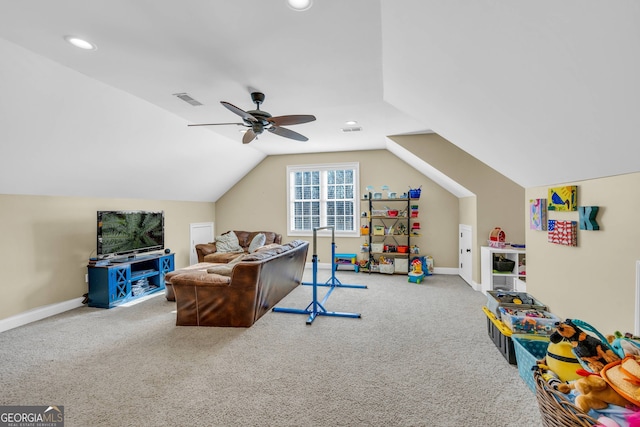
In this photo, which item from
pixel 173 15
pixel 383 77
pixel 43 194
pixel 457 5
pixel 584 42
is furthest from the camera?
pixel 43 194

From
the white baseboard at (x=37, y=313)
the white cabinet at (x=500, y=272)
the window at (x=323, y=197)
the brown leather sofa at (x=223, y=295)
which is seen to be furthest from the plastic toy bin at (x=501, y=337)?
the white baseboard at (x=37, y=313)

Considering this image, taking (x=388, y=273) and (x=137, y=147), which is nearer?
(x=137, y=147)

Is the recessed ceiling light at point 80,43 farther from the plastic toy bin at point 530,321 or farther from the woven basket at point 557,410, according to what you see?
the plastic toy bin at point 530,321

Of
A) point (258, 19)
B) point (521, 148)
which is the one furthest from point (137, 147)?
point (521, 148)

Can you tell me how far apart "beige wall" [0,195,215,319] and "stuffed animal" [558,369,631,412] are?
5.27 metres

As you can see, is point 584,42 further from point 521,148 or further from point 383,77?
point 383,77

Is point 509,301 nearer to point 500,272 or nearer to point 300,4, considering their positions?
point 500,272

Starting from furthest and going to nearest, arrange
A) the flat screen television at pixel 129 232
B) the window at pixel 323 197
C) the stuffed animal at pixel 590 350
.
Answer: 1. the window at pixel 323 197
2. the flat screen television at pixel 129 232
3. the stuffed animal at pixel 590 350

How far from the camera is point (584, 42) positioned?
1103 mm

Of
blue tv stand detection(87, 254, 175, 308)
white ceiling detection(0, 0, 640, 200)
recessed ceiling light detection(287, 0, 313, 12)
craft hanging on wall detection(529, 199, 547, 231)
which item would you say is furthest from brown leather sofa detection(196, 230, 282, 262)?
craft hanging on wall detection(529, 199, 547, 231)

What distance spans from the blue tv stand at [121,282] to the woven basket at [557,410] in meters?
4.88

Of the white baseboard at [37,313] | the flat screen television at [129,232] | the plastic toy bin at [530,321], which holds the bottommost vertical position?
the white baseboard at [37,313]

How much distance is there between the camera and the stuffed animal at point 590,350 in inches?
53.7

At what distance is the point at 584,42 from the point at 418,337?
9.47ft
